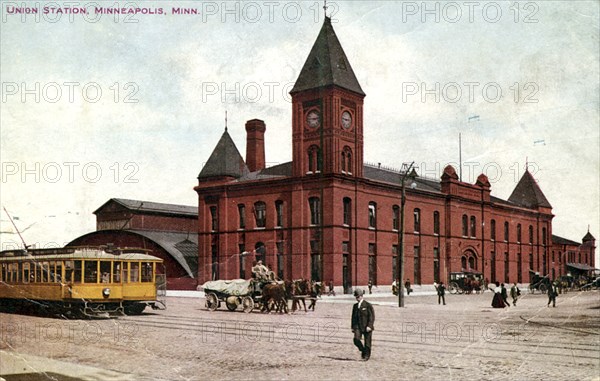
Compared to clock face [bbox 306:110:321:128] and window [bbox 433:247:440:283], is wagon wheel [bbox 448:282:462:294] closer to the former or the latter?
window [bbox 433:247:440:283]

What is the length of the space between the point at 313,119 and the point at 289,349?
98.7ft

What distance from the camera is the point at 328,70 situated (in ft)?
133

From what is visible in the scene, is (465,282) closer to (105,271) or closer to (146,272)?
(146,272)

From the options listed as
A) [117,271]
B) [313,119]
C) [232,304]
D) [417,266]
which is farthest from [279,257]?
[117,271]

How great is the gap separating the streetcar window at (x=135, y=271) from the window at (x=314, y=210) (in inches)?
860

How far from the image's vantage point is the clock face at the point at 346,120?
4272 cm

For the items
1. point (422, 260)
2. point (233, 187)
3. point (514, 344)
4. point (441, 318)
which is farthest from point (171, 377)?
point (422, 260)

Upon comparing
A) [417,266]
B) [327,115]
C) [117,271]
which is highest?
[327,115]

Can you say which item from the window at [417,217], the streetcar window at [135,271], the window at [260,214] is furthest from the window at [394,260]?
the streetcar window at [135,271]

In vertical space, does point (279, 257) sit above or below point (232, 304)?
above

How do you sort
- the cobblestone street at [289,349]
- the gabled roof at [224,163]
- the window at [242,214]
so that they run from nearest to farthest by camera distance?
the cobblestone street at [289,349] < the window at [242,214] < the gabled roof at [224,163]

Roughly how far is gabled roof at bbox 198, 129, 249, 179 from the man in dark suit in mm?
39579

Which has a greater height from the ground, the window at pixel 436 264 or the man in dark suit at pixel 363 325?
the man in dark suit at pixel 363 325

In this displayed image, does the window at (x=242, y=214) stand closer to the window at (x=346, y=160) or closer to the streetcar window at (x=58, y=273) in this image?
the window at (x=346, y=160)
